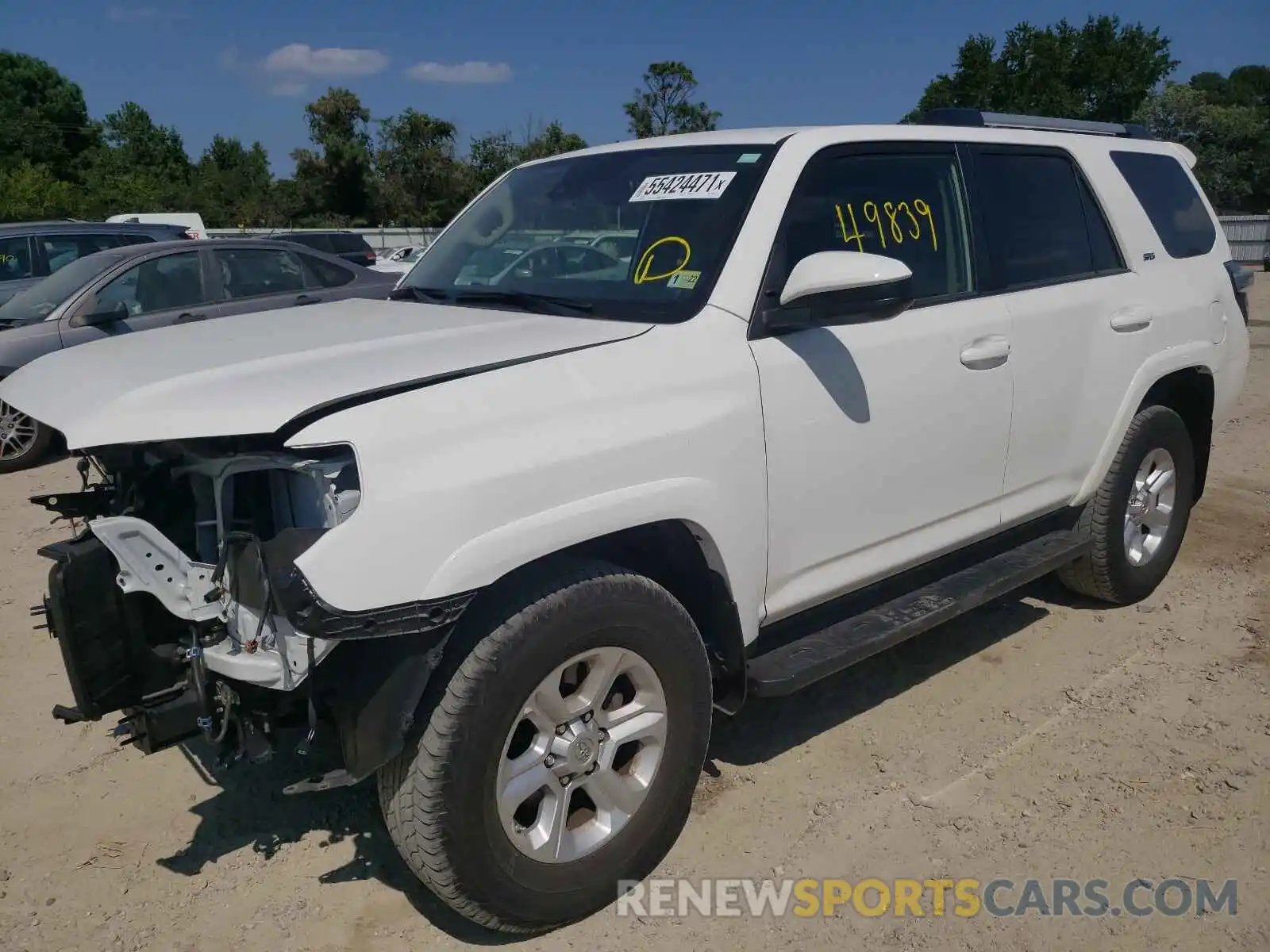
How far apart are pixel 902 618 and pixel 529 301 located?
5.30 feet

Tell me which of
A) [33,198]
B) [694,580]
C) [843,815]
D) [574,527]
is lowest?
[843,815]

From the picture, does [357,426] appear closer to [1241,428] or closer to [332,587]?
[332,587]

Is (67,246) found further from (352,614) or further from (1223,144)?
(1223,144)

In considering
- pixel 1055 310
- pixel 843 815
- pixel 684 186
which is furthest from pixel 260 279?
pixel 843 815

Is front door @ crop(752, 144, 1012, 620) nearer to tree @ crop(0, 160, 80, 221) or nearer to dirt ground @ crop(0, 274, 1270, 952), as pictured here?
dirt ground @ crop(0, 274, 1270, 952)

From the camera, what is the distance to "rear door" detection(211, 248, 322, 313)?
8.53 m

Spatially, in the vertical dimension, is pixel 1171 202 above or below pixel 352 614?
above

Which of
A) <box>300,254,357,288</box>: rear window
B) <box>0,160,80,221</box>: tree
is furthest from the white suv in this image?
<box>0,160,80,221</box>: tree

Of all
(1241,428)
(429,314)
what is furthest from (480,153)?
(429,314)

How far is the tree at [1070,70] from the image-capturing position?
156 ft

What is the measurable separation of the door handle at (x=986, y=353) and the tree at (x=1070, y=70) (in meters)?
48.5

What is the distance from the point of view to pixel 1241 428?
8.21 metres

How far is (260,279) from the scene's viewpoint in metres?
8.82

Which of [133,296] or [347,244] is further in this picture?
[347,244]
